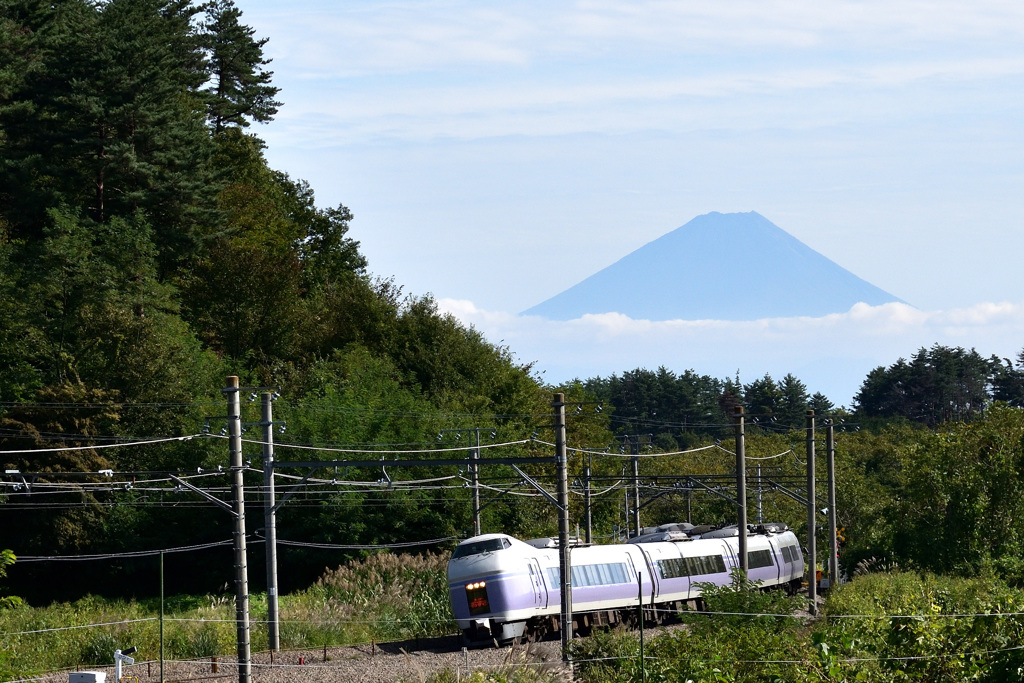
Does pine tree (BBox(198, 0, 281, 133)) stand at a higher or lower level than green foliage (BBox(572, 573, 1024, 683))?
higher

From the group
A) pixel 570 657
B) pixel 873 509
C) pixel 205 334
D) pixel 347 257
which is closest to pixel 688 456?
pixel 873 509

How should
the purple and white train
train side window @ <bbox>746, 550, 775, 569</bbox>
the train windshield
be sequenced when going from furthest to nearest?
train side window @ <bbox>746, 550, 775, 569</bbox> < the train windshield < the purple and white train

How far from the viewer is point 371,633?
35.2 metres

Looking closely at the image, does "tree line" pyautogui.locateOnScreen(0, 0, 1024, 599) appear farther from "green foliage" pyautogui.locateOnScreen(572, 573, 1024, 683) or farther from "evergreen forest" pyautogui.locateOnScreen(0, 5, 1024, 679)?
"green foliage" pyautogui.locateOnScreen(572, 573, 1024, 683)

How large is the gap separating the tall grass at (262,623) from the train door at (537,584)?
2.76 m

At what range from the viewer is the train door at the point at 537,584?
33.6 metres

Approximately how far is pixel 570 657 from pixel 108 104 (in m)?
42.7

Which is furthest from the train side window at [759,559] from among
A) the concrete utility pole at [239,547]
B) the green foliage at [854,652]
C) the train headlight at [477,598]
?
the concrete utility pole at [239,547]

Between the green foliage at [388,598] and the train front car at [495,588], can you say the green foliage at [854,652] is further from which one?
the green foliage at [388,598]

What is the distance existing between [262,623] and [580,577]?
878 cm

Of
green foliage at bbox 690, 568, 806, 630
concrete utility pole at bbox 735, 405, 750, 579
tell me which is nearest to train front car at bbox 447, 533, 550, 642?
concrete utility pole at bbox 735, 405, 750, 579

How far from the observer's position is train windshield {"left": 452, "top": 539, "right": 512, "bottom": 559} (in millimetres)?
33562

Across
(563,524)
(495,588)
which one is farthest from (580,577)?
(563,524)

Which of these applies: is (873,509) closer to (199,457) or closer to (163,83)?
(199,457)
